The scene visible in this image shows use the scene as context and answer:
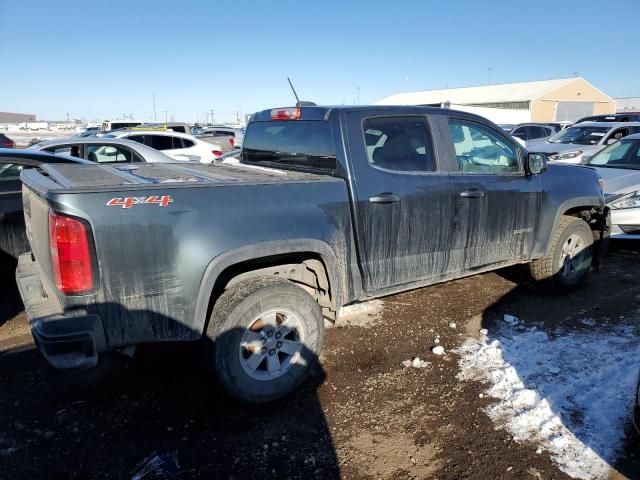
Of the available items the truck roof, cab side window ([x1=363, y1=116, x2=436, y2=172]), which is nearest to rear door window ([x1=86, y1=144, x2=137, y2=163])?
the truck roof

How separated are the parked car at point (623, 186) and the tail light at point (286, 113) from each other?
4.89 m

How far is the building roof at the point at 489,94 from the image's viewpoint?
53.8m

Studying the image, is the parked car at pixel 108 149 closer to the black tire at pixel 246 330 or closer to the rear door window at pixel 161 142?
the rear door window at pixel 161 142

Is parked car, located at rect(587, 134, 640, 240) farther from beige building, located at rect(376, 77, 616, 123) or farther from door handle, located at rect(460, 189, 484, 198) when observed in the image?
beige building, located at rect(376, 77, 616, 123)

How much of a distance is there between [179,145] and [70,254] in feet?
35.2

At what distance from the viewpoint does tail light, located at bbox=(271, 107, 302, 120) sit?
3.96 metres

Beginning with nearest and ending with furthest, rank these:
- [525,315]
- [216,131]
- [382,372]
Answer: [382,372]
[525,315]
[216,131]

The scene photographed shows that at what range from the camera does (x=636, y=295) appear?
5348 mm

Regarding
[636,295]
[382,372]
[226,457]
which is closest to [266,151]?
[382,372]

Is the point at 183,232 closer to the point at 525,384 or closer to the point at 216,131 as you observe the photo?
the point at 525,384

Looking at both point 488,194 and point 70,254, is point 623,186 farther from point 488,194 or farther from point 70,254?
point 70,254

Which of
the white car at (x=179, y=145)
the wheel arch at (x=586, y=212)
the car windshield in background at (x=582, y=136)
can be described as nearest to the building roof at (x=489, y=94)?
the car windshield in background at (x=582, y=136)

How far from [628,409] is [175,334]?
2880 mm

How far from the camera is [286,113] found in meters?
4.09
